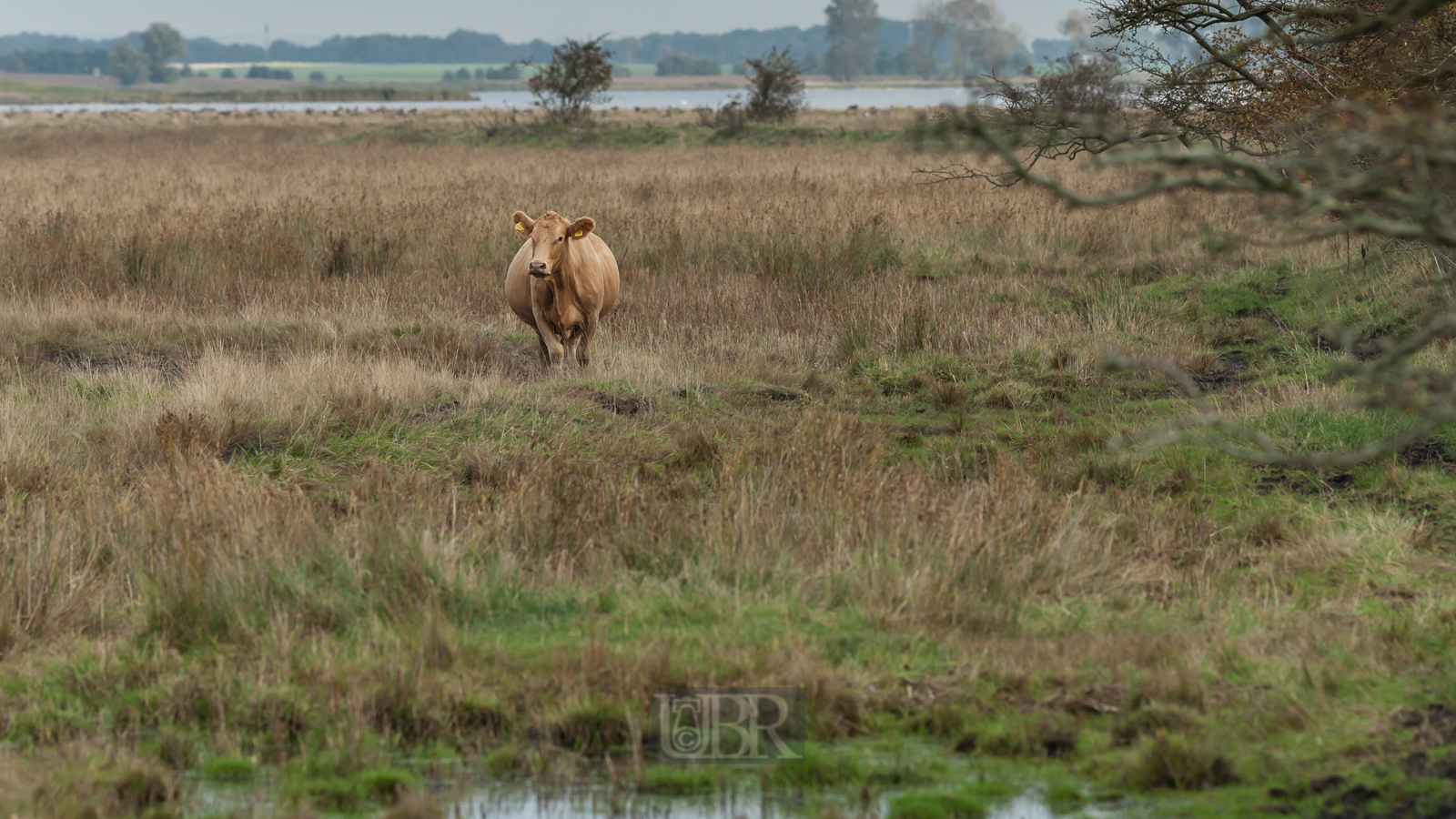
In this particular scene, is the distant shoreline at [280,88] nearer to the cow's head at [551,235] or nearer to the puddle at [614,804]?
the cow's head at [551,235]

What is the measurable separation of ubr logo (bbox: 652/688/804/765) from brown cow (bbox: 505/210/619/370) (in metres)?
5.18

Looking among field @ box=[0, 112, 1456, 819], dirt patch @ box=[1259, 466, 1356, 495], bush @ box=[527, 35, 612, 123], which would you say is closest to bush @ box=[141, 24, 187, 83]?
bush @ box=[527, 35, 612, 123]

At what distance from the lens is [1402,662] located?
4305 millimetres

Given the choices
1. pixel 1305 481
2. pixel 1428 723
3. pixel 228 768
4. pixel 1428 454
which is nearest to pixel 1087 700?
pixel 1428 723

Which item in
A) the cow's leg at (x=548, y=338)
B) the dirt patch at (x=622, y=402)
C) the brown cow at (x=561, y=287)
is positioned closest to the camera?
the dirt patch at (x=622, y=402)

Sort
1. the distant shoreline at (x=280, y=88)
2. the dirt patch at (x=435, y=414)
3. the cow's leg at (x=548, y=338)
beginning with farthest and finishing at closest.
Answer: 1. the distant shoreline at (x=280, y=88)
2. the cow's leg at (x=548, y=338)
3. the dirt patch at (x=435, y=414)

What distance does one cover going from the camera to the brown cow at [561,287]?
893cm

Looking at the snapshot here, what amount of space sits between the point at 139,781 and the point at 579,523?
2335 mm

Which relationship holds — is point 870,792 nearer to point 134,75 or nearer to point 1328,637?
point 1328,637

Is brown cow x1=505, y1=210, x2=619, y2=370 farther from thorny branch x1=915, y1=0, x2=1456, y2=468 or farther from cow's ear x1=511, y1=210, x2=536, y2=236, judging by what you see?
thorny branch x1=915, y1=0, x2=1456, y2=468

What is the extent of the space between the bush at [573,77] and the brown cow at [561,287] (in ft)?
92.3

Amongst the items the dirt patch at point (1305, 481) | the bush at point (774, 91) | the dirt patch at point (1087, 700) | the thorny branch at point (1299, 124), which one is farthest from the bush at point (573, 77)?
the dirt patch at point (1087, 700)

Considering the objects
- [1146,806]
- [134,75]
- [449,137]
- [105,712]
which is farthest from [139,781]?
[134,75]

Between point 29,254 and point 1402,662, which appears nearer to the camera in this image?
point 1402,662
